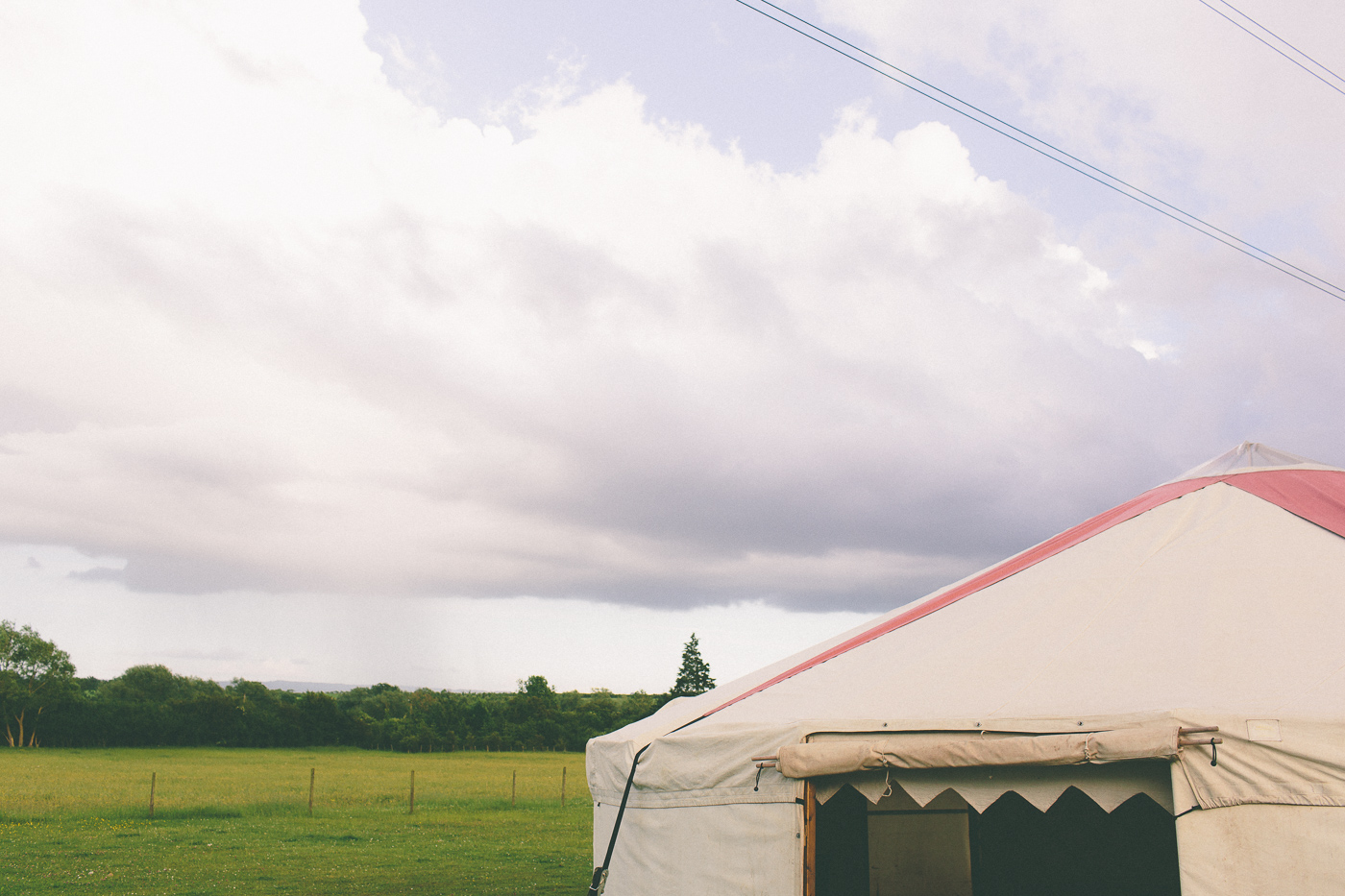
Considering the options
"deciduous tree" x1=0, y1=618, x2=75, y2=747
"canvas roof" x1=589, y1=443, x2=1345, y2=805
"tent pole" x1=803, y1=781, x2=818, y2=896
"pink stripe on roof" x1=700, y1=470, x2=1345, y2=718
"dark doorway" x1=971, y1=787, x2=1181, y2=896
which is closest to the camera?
"canvas roof" x1=589, y1=443, x2=1345, y2=805

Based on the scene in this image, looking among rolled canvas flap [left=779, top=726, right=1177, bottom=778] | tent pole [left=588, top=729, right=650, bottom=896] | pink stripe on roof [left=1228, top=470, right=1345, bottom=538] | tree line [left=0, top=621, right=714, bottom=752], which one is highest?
pink stripe on roof [left=1228, top=470, right=1345, bottom=538]

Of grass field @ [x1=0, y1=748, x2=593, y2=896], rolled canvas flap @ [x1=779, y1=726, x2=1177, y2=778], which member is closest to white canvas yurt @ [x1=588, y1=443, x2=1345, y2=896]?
rolled canvas flap @ [x1=779, y1=726, x2=1177, y2=778]

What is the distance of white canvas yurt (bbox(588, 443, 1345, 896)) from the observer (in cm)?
313

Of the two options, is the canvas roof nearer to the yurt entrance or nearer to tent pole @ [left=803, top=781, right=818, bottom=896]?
tent pole @ [left=803, top=781, right=818, bottom=896]

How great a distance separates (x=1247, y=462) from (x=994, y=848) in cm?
348

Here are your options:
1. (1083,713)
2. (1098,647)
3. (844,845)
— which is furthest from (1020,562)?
(844,845)

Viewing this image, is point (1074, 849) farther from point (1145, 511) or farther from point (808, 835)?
point (808, 835)

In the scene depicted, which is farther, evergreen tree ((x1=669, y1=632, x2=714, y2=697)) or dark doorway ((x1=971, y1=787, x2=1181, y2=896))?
evergreen tree ((x1=669, y1=632, x2=714, y2=697))

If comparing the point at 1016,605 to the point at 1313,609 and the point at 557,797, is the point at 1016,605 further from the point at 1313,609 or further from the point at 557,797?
the point at 557,797

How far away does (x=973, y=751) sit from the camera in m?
3.39

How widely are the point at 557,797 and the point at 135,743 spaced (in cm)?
2696

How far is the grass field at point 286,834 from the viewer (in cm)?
880

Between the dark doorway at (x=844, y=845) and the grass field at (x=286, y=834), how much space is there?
9.27 ft

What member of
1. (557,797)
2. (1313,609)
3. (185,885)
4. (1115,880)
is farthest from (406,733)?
(1313,609)
